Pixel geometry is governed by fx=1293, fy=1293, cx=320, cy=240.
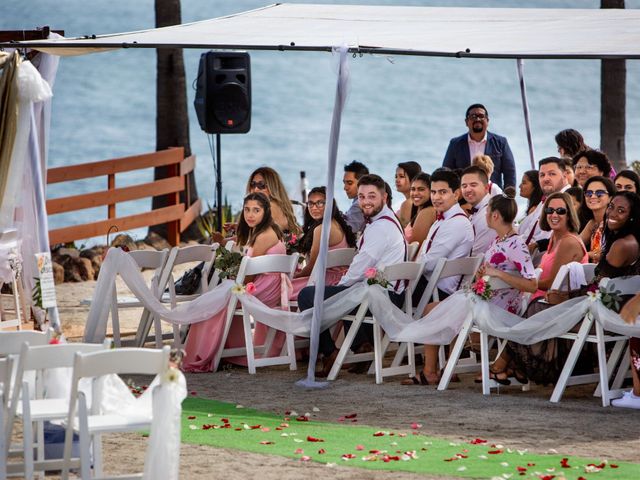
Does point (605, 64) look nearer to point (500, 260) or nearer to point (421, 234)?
point (421, 234)

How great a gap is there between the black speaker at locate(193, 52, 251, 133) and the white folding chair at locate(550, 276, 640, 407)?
619 centimetres

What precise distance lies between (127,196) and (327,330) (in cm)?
696

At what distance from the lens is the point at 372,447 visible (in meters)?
6.74

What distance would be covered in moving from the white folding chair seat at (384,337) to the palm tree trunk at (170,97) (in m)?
8.45

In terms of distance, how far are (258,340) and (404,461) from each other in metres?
3.26

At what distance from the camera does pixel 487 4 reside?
39.1m

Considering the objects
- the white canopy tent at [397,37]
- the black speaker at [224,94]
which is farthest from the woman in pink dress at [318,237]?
the black speaker at [224,94]

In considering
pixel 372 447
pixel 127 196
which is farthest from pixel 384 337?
pixel 127 196

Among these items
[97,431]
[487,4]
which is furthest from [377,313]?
[487,4]

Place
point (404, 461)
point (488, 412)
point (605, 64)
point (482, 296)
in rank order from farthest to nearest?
point (605, 64)
point (482, 296)
point (488, 412)
point (404, 461)

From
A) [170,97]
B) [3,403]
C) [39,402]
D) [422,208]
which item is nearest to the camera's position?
[3,403]

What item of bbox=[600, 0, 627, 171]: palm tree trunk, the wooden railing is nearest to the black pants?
the wooden railing

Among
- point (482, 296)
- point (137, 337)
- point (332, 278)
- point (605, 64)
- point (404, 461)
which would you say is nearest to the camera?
point (404, 461)

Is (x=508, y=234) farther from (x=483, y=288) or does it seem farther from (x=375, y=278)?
(x=375, y=278)
